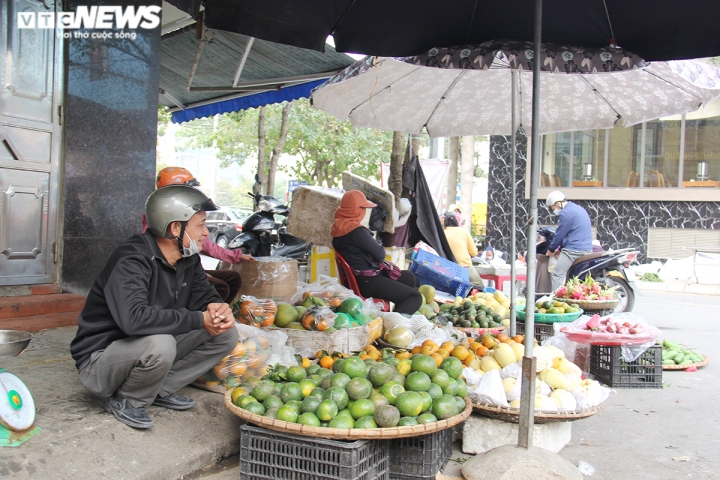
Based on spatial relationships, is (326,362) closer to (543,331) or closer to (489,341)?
(489,341)

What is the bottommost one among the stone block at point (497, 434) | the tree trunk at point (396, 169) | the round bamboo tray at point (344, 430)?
the stone block at point (497, 434)

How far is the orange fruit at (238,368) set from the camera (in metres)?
3.91

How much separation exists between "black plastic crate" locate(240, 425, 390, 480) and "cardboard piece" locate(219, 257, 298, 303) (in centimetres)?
238

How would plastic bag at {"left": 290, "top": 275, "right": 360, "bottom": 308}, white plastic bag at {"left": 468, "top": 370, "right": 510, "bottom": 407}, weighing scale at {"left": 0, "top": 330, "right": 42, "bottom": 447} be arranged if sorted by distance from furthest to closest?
plastic bag at {"left": 290, "top": 275, "right": 360, "bottom": 308} → white plastic bag at {"left": 468, "top": 370, "right": 510, "bottom": 407} → weighing scale at {"left": 0, "top": 330, "right": 42, "bottom": 447}

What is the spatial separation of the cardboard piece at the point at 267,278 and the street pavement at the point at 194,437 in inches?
58.5

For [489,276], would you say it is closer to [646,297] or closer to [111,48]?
[646,297]

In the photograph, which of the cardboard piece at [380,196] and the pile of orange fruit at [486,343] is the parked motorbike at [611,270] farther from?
the pile of orange fruit at [486,343]

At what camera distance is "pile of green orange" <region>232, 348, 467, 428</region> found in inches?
116

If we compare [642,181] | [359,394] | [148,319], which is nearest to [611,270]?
[359,394]

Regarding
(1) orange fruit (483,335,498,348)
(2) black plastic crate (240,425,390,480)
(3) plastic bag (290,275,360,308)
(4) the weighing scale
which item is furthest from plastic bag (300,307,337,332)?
(4) the weighing scale

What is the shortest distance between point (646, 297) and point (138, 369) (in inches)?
440

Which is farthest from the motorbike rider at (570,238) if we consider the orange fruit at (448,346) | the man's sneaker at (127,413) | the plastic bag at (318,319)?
the man's sneaker at (127,413)

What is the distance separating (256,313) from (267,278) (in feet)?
2.54

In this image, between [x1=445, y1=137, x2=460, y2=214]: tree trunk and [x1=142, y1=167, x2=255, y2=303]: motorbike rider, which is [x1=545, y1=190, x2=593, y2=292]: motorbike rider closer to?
[x1=142, y1=167, x2=255, y2=303]: motorbike rider
